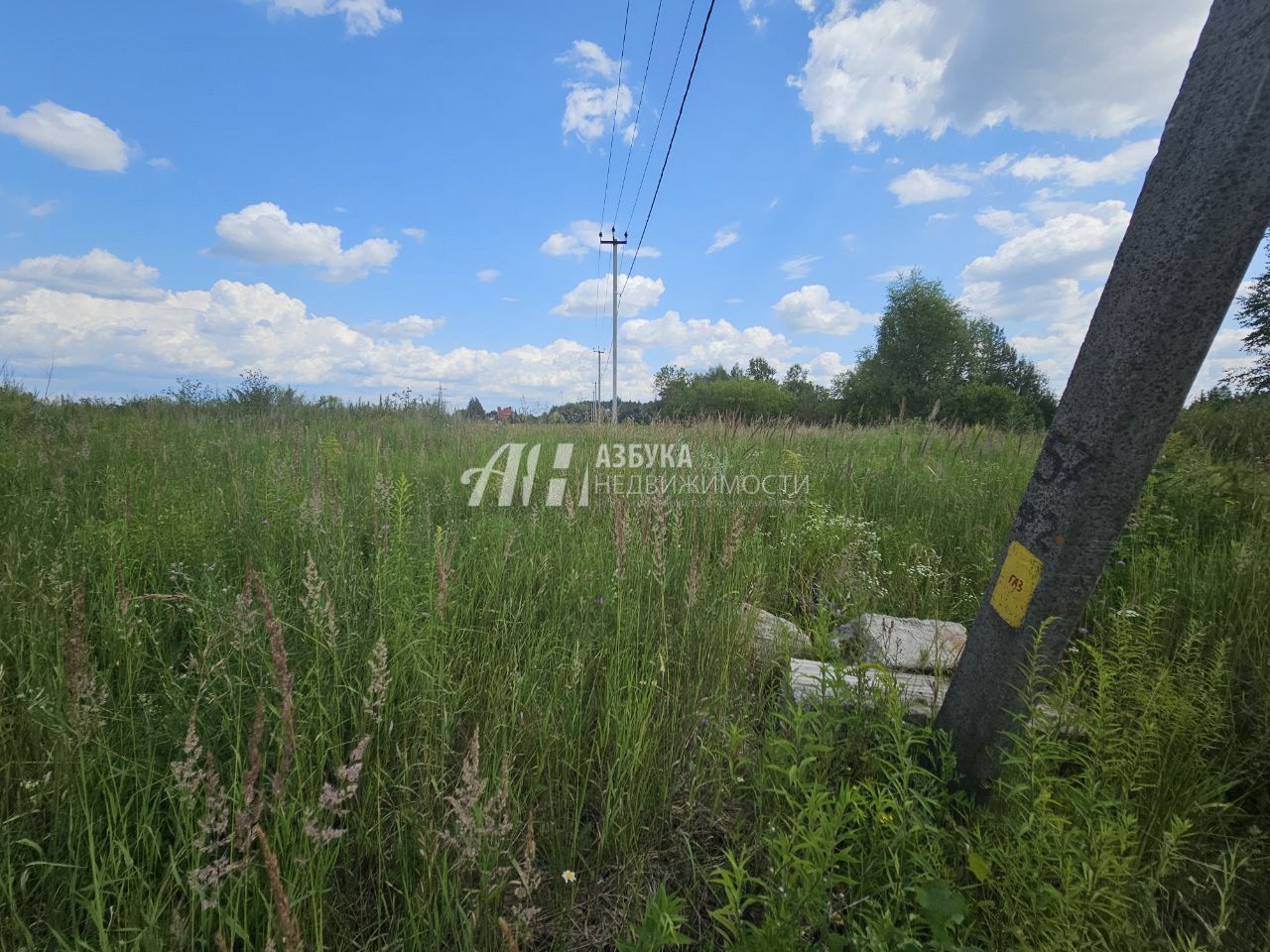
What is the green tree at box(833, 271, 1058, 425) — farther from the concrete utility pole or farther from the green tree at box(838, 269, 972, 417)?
the concrete utility pole

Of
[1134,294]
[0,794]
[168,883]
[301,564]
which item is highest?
[1134,294]

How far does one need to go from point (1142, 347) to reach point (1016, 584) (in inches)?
Result: 31.1

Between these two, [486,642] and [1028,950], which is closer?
[1028,950]

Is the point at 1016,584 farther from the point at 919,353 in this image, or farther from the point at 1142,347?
the point at 919,353

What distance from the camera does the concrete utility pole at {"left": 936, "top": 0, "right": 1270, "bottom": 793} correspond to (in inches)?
53.9

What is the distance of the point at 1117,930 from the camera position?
119cm

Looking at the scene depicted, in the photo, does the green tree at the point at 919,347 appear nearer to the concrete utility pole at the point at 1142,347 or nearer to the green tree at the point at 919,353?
the green tree at the point at 919,353

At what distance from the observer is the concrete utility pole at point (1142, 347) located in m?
1.37

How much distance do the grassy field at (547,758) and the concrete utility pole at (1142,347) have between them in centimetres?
23

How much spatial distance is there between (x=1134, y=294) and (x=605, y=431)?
22.9ft

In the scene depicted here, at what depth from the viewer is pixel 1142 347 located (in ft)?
4.86

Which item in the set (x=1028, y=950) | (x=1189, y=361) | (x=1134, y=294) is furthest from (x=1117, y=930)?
(x=1134, y=294)

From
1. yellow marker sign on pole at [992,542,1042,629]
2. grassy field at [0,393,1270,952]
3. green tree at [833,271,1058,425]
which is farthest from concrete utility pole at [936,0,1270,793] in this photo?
green tree at [833,271,1058,425]

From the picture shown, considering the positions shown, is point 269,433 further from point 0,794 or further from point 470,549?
point 0,794
